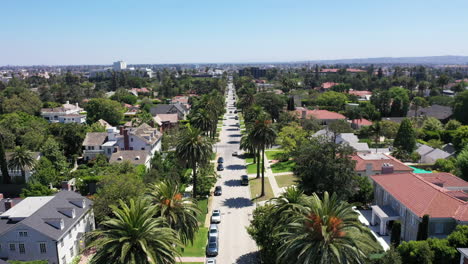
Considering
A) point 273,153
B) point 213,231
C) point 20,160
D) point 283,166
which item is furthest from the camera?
point 273,153

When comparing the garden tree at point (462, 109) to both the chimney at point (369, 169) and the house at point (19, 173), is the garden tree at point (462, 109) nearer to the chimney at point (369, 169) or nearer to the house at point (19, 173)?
the chimney at point (369, 169)

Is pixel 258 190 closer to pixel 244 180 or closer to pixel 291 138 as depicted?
pixel 244 180

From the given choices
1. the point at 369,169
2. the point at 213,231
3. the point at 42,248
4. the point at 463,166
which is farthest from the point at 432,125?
the point at 42,248

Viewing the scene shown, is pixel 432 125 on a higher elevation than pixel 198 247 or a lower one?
higher

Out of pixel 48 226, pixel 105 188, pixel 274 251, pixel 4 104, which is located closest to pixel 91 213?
pixel 105 188

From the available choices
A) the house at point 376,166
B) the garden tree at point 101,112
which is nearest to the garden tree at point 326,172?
the house at point 376,166

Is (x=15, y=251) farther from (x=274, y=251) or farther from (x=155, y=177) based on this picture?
(x=274, y=251)

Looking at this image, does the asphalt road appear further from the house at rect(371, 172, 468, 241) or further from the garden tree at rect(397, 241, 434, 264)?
the house at rect(371, 172, 468, 241)

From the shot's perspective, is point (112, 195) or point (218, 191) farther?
point (218, 191)
